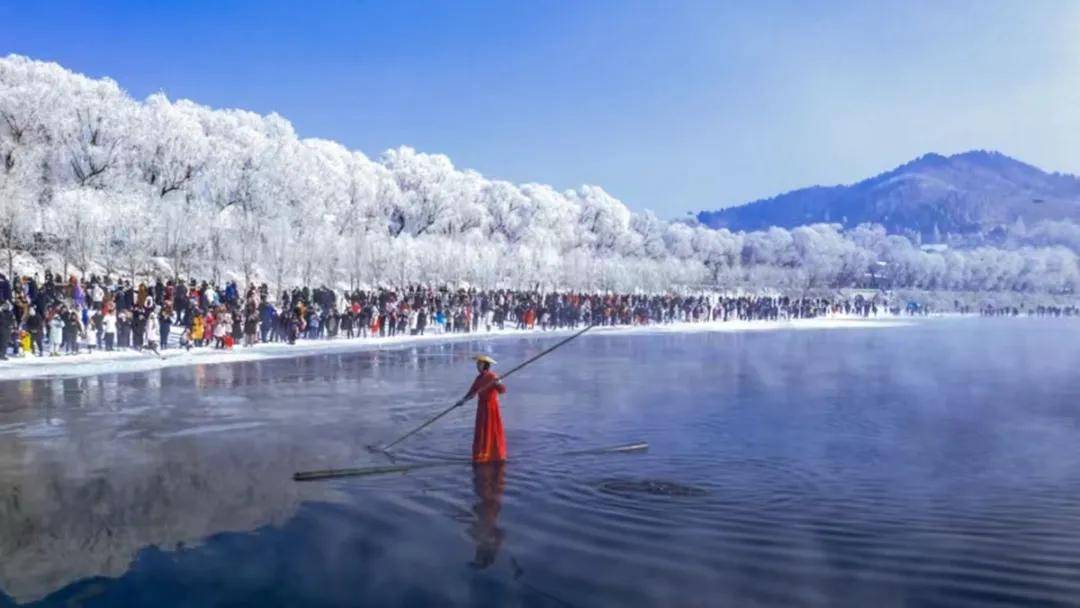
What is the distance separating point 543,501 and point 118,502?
428 cm

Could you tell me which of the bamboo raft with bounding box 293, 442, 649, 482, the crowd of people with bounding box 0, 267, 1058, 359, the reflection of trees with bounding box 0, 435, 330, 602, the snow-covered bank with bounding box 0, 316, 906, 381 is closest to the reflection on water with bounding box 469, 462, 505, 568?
the bamboo raft with bounding box 293, 442, 649, 482

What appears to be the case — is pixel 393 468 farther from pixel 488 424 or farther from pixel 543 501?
pixel 543 501

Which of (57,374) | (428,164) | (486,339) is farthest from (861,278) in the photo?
(57,374)

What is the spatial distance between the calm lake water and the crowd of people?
17.7ft

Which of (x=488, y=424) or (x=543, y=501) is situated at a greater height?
(x=488, y=424)

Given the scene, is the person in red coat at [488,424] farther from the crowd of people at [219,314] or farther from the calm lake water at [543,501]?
the crowd of people at [219,314]

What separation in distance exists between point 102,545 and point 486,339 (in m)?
32.8

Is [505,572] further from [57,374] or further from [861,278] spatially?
[861,278]

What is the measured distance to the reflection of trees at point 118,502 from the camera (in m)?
7.71

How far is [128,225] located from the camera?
46781 millimetres

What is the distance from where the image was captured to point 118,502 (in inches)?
380

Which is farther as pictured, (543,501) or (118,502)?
(543,501)

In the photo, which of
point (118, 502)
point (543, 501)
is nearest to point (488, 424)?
point (543, 501)

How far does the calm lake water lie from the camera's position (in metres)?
7.27
